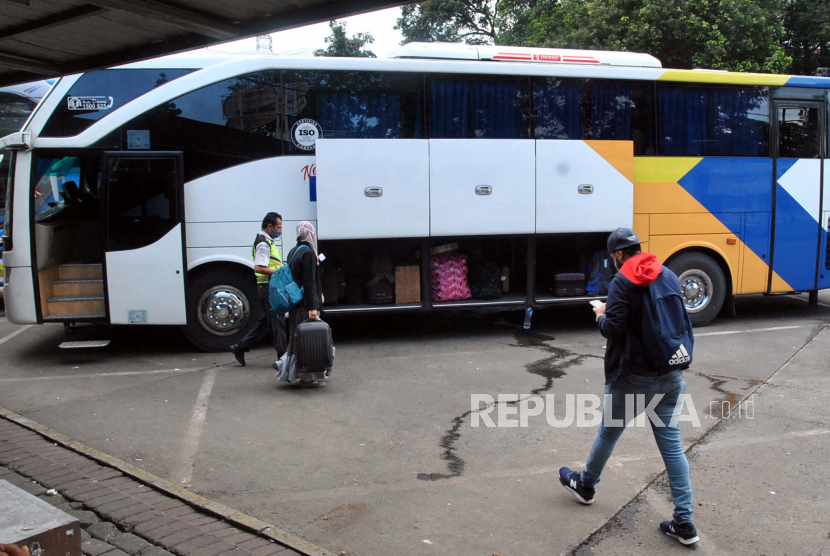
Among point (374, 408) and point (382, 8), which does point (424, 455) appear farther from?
point (382, 8)

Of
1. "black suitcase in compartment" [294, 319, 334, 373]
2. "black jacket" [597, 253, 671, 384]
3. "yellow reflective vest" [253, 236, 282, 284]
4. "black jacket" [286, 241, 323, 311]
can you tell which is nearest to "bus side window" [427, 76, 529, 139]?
"yellow reflective vest" [253, 236, 282, 284]

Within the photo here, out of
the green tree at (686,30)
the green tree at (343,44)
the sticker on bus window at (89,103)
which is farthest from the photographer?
the green tree at (343,44)

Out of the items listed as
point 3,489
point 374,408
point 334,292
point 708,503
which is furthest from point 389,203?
point 3,489

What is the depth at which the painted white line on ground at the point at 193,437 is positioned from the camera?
4.91 m

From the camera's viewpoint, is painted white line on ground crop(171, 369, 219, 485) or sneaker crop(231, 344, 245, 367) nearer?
painted white line on ground crop(171, 369, 219, 485)

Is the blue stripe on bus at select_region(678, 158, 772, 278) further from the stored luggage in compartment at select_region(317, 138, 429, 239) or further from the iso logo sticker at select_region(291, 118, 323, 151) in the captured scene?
the iso logo sticker at select_region(291, 118, 323, 151)

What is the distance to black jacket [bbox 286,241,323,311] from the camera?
7.03 m

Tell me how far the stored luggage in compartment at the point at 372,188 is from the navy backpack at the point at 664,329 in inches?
211

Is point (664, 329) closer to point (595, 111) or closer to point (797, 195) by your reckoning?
point (595, 111)

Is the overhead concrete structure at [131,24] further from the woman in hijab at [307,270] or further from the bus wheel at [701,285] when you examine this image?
the bus wheel at [701,285]

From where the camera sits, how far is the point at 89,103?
8266mm

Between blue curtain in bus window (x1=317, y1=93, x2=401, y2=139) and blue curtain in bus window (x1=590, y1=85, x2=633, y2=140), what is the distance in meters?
2.74

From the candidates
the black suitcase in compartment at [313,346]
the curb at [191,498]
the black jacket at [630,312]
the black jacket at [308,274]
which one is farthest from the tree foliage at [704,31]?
the black jacket at [630,312]

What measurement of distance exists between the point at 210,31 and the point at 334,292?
468 cm
